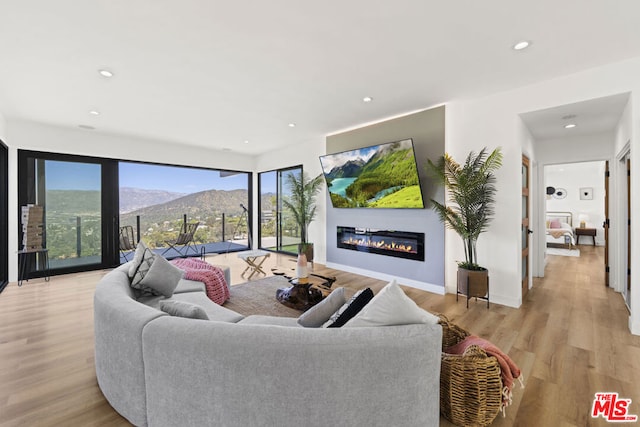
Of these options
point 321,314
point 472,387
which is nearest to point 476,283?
point 472,387

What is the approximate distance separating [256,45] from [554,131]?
15.8 ft

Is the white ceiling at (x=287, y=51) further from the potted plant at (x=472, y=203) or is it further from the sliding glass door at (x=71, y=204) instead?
the sliding glass door at (x=71, y=204)

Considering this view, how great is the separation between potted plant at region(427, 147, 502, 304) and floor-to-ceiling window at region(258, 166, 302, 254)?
12.6 ft

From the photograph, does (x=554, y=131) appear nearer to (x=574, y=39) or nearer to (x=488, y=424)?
(x=574, y=39)

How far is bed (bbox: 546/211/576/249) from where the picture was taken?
7.77 m

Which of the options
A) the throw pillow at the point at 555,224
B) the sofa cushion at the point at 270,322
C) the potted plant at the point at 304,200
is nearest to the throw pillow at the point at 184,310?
the sofa cushion at the point at 270,322

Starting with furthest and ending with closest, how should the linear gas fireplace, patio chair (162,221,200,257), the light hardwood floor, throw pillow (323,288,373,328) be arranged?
patio chair (162,221,200,257) → the linear gas fireplace → the light hardwood floor → throw pillow (323,288,373,328)

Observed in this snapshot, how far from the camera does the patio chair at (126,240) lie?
5891 millimetres

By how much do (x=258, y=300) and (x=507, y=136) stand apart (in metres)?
4.05

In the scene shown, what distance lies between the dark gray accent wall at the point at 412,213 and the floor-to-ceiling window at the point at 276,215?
1913 mm

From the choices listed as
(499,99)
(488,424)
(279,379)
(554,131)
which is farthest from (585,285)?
(279,379)

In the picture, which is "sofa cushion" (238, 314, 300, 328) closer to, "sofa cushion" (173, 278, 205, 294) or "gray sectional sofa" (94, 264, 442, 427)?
"gray sectional sofa" (94, 264, 442, 427)

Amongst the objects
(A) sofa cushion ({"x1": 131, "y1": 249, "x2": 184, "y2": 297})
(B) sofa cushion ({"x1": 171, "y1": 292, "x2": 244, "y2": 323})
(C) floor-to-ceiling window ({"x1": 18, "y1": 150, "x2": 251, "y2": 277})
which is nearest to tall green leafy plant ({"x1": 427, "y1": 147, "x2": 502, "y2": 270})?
(B) sofa cushion ({"x1": 171, "y1": 292, "x2": 244, "y2": 323})

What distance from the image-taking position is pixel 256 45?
2.49 metres
